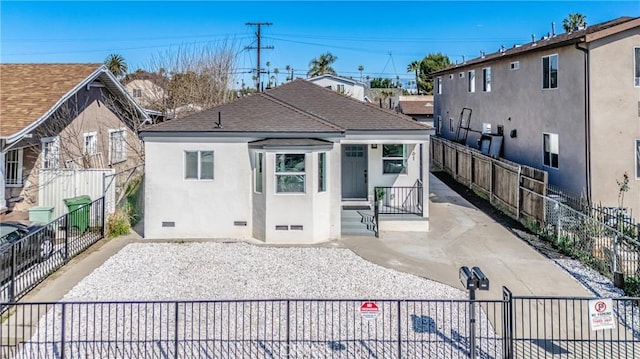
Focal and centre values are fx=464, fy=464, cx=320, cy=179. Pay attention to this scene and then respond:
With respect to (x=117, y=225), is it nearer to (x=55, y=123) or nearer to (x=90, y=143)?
(x=55, y=123)

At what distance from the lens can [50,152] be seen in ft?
55.2

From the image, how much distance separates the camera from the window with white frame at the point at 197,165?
1371cm

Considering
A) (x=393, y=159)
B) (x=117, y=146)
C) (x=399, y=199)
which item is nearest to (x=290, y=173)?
(x=393, y=159)

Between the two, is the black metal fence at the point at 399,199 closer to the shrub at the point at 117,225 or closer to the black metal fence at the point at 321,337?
the black metal fence at the point at 321,337

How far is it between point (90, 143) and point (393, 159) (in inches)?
494

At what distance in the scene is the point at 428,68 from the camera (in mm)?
67875

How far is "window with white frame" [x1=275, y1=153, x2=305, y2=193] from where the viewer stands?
13.3 m

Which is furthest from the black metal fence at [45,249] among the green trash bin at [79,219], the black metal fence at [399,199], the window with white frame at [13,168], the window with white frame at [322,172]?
the black metal fence at [399,199]

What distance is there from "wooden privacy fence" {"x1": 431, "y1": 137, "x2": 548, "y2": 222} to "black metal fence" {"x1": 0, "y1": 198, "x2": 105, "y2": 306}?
43.3ft

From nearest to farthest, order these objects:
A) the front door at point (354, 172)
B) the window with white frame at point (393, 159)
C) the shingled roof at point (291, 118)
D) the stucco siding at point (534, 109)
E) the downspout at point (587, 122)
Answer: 1. the shingled roof at point (291, 118)
2. the downspout at point (587, 122)
3. the stucco siding at point (534, 109)
4. the window with white frame at point (393, 159)
5. the front door at point (354, 172)

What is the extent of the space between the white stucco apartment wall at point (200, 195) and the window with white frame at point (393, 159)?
5004 mm

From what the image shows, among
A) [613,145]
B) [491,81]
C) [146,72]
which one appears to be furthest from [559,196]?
[146,72]

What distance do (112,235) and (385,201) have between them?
28.7 feet

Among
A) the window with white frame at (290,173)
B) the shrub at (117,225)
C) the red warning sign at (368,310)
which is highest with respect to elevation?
the window with white frame at (290,173)
